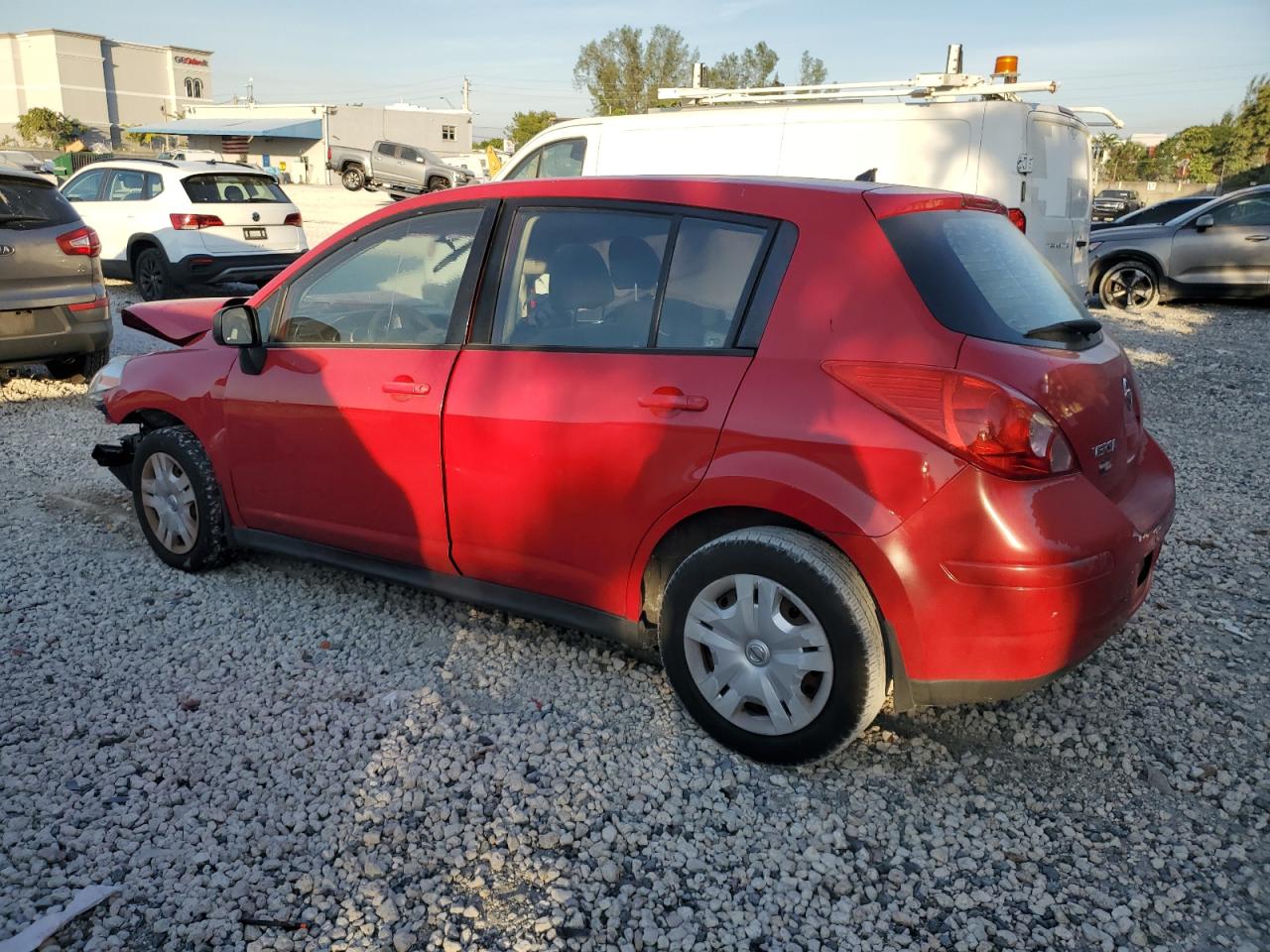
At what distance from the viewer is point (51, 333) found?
25.2 ft

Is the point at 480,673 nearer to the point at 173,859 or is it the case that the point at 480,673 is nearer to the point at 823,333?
the point at 173,859

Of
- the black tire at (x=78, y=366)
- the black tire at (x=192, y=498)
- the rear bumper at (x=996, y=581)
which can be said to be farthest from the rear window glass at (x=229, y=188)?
the rear bumper at (x=996, y=581)

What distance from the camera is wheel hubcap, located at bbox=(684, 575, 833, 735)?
9.52ft

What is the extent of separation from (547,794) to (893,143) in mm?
7411

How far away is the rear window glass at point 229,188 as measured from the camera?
12.5 metres

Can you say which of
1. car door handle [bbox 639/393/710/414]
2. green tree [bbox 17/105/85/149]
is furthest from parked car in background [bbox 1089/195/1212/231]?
green tree [bbox 17/105/85/149]

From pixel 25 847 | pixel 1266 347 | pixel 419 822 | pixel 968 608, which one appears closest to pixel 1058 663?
pixel 968 608

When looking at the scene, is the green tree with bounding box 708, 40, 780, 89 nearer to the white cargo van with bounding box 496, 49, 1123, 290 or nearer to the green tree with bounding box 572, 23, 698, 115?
the green tree with bounding box 572, 23, 698, 115

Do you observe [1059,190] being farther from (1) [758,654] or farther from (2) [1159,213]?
(2) [1159,213]

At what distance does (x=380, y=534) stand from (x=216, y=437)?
39.8 inches

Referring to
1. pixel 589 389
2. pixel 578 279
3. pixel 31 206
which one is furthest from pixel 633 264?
pixel 31 206

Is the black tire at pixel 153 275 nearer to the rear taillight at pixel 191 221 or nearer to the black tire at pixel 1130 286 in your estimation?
the rear taillight at pixel 191 221

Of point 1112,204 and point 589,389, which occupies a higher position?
point 1112,204

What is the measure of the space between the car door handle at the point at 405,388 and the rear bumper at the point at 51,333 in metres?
5.31
